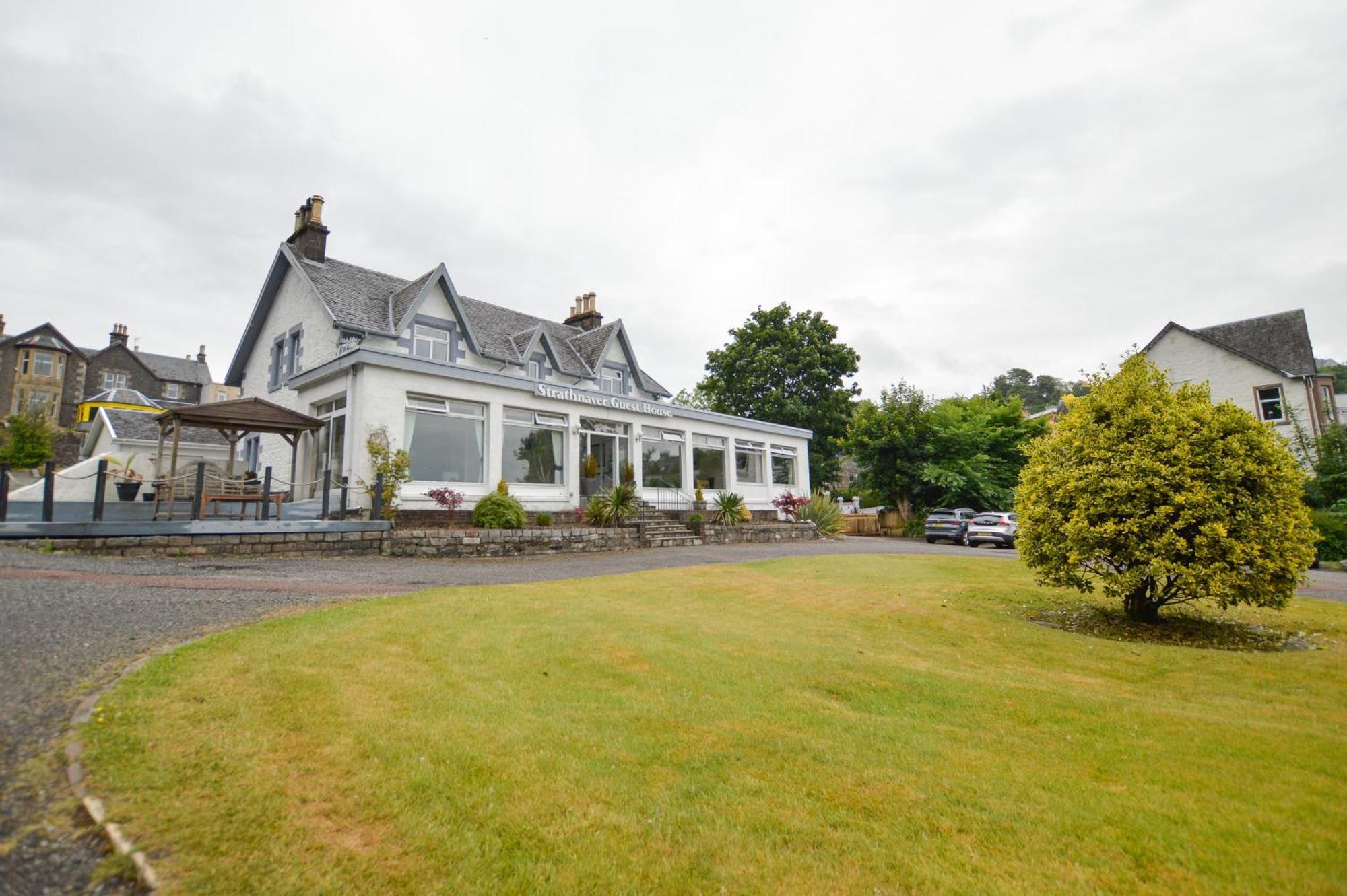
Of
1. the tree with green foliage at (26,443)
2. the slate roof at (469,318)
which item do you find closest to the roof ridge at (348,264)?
the slate roof at (469,318)

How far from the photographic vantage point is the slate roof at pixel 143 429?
80.4 ft

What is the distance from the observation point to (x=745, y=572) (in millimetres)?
11648

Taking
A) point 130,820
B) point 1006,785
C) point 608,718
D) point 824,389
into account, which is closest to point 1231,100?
point 1006,785

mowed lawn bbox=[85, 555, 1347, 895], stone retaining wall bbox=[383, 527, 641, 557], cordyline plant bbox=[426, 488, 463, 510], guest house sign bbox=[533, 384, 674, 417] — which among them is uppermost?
guest house sign bbox=[533, 384, 674, 417]

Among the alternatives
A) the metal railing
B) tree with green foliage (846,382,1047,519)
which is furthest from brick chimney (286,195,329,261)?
tree with green foliage (846,382,1047,519)

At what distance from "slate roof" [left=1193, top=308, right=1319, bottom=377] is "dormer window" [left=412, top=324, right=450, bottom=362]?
36505 millimetres

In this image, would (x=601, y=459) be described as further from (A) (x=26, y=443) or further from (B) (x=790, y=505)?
(A) (x=26, y=443)

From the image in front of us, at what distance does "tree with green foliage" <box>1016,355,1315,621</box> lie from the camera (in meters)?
7.29

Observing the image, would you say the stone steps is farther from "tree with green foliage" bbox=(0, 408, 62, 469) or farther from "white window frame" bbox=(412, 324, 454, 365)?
"tree with green foliage" bbox=(0, 408, 62, 469)

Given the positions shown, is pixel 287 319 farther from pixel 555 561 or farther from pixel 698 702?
pixel 698 702

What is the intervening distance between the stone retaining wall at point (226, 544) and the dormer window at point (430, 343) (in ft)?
32.7

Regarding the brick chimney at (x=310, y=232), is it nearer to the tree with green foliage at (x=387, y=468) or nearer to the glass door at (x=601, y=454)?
the tree with green foliage at (x=387, y=468)

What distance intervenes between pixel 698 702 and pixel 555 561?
9.82m

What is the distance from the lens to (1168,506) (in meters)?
7.49
